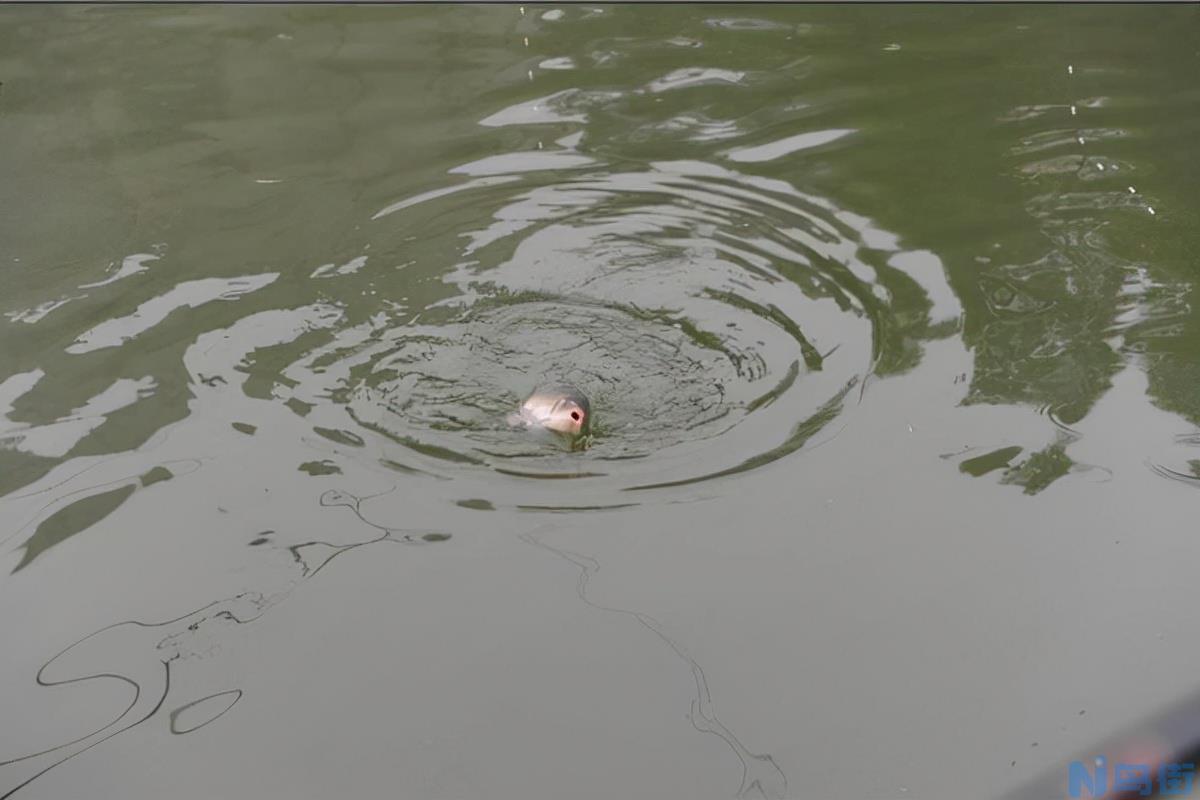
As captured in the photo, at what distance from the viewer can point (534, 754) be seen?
3449 millimetres

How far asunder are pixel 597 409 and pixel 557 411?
0.27 metres

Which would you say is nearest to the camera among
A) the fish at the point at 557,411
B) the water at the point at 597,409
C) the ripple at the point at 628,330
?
the water at the point at 597,409

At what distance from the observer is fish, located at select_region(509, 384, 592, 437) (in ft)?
14.4

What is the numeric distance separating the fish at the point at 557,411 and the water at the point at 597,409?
7 cm

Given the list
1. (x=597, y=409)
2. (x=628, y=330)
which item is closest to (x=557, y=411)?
(x=597, y=409)

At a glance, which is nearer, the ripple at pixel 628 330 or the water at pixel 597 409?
the water at pixel 597 409

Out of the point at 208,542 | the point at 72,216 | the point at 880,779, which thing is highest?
the point at 72,216

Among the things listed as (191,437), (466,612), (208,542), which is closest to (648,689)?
(466,612)

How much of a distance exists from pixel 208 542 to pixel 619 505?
1339 mm

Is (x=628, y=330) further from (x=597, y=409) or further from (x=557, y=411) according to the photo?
(x=557, y=411)

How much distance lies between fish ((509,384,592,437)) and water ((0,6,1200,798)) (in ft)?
0.23

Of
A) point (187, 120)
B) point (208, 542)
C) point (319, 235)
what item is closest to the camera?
point (208, 542)

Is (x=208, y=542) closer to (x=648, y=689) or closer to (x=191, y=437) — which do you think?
(x=191, y=437)

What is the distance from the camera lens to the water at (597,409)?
357cm
